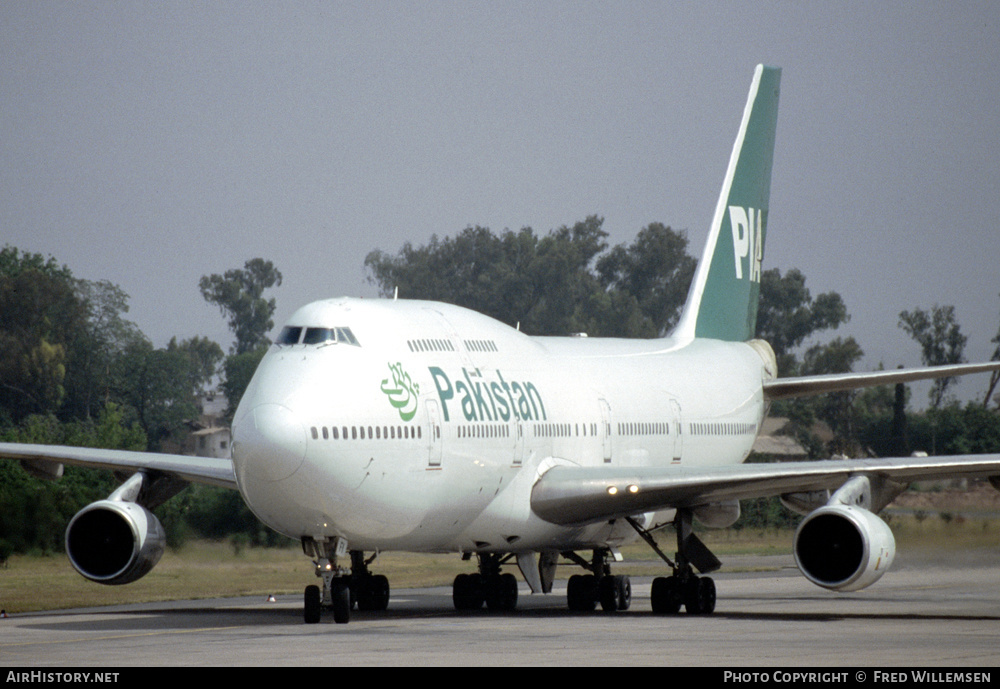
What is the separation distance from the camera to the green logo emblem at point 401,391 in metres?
20.4

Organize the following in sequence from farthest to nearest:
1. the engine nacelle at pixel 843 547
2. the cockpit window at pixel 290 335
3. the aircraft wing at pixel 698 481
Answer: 1. the aircraft wing at pixel 698 481
2. the engine nacelle at pixel 843 547
3. the cockpit window at pixel 290 335

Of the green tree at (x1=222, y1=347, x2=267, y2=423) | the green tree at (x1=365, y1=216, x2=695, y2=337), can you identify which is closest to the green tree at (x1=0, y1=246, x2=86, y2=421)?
the green tree at (x1=222, y1=347, x2=267, y2=423)

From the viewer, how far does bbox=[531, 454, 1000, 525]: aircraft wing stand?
21.7 meters

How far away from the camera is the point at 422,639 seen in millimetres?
17594

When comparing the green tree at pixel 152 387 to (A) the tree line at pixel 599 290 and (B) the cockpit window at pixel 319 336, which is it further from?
(B) the cockpit window at pixel 319 336

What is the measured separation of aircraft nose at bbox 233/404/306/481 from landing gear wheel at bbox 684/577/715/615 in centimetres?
740

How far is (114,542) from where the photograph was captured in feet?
74.8

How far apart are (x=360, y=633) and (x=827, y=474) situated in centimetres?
716

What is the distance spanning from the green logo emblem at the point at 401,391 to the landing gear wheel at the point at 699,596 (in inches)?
221

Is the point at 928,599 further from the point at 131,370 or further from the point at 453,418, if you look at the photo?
the point at 131,370

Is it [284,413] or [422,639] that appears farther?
[284,413]

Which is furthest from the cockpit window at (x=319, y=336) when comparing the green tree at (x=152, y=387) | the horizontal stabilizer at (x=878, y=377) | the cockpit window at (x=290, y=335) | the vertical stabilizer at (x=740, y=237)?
the green tree at (x=152, y=387)

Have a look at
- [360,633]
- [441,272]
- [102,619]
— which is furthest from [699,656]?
[441,272]

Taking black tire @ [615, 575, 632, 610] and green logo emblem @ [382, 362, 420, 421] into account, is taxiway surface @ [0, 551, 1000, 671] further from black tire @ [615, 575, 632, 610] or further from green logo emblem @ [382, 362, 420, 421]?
green logo emblem @ [382, 362, 420, 421]
